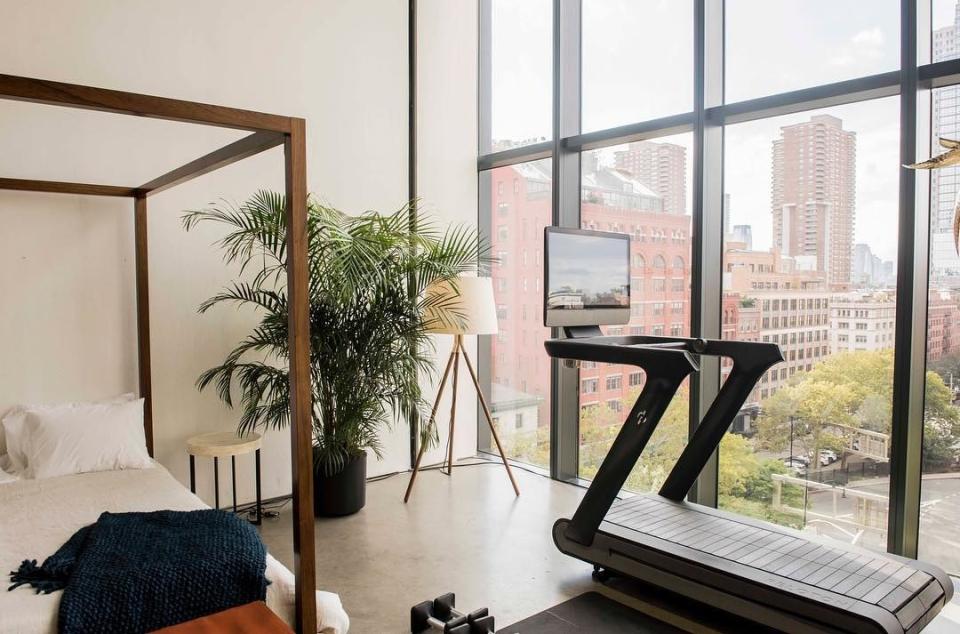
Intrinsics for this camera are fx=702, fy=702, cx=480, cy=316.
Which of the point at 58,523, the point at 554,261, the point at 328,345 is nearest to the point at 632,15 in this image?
the point at 554,261

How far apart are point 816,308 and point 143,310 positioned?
359 centimetres

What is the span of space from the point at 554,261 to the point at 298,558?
166 centimetres

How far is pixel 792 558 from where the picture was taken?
276 centimetres

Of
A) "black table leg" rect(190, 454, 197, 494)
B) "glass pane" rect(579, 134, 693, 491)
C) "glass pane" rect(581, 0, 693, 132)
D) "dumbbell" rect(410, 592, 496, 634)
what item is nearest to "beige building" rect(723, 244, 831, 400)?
"glass pane" rect(579, 134, 693, 491)

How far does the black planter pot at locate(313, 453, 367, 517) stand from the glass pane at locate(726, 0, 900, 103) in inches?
118

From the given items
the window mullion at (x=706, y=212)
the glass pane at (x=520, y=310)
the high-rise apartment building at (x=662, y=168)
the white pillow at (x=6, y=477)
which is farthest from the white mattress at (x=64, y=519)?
the high-rise apartment building at (x=662, y=168)

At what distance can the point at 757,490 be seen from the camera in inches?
149

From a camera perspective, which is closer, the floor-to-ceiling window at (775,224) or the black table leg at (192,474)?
the floor-to-ceiling window at (775,224)

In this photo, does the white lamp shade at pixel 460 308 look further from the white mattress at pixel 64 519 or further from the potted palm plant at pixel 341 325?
the white mattress at pixel 64 519

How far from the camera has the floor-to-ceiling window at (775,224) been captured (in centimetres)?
316

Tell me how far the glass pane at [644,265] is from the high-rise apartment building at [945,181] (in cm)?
126

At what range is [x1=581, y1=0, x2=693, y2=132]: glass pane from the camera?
4121mm

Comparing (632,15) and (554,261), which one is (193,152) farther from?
(632,15)

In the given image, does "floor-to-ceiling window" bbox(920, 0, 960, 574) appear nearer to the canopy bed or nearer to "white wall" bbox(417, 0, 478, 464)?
the canopy bed
